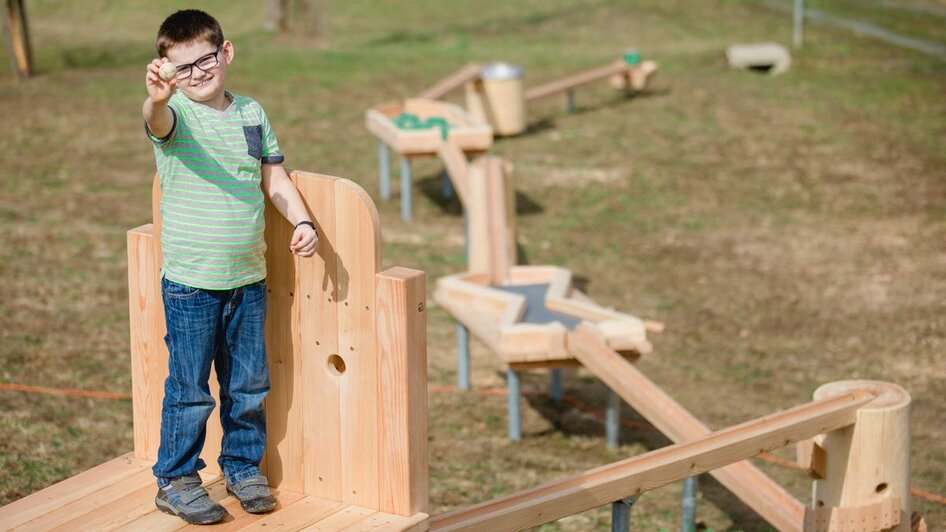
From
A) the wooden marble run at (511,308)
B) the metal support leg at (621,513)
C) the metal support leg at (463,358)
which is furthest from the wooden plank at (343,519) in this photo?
the metal support leg at (463,358)

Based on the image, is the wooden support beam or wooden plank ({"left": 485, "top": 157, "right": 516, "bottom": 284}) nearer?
wooden plank ({"left": 485, "top": 157, "right": 516, "bottom": 284})

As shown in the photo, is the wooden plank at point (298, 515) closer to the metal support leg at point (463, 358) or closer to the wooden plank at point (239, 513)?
the wooden plank at point (239, 513)

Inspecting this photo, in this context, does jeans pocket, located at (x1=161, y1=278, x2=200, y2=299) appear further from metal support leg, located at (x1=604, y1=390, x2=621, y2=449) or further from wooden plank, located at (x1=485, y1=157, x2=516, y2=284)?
wooden plank, located at (x1=485, y1=157, x2=516, y2=284)

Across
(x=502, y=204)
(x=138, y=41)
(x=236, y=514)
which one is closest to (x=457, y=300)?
(x=502, y=204)

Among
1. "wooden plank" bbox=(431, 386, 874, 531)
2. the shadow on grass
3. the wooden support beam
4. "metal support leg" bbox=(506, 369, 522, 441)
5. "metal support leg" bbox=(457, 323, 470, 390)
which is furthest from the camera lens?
the wooden support beam

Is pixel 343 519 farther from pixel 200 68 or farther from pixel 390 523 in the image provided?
Result: pixel 200 68

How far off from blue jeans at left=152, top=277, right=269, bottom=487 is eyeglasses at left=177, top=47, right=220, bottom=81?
0.55 metres

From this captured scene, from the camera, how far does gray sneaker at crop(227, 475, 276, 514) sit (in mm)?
3258

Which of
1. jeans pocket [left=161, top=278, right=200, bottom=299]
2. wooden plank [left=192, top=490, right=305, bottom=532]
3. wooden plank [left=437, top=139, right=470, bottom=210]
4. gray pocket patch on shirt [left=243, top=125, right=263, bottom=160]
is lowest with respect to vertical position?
wooden plank [left=437, top=139, right=470, bottom=210]

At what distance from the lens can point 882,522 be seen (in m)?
4.34

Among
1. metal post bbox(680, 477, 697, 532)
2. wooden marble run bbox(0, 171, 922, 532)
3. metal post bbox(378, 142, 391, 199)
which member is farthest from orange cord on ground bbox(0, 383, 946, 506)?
metal post bbox(378, 142, 391, 199)

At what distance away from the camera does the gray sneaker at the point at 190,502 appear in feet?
10.5

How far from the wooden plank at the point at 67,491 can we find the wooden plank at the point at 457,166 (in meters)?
5.16

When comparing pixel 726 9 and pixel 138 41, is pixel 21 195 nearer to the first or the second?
pixel 138 41
